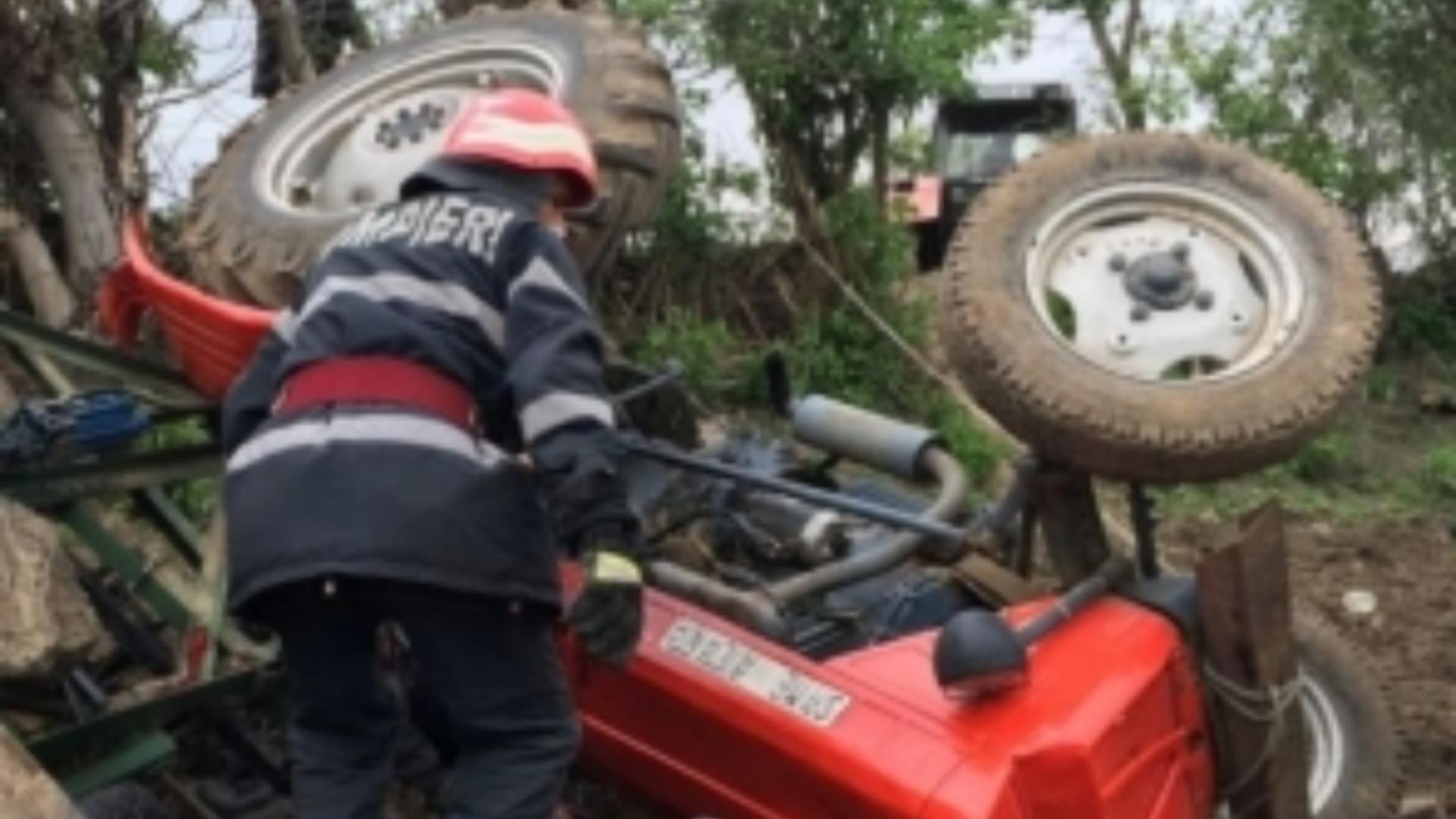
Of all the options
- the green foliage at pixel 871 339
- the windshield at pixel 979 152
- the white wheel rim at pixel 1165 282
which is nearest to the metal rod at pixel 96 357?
the white wheel rim at pixel 1165 282

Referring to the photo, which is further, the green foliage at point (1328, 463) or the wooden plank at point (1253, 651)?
the green foliage at point (1328, 463)

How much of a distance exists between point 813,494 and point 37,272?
3596 millimetres

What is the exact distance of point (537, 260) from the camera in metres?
3.33

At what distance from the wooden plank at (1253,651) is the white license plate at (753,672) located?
28.3 inches

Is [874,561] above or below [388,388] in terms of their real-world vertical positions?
below

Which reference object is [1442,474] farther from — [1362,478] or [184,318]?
[184,318]

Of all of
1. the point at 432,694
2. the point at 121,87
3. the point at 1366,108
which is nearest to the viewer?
the point at 432,694

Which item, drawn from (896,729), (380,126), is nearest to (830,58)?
(380,126)

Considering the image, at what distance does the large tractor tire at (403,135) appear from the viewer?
4738mm

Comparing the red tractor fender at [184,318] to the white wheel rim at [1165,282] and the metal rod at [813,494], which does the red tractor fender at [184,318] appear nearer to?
the metal rod at [813,494]

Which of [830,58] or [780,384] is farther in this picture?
[830,58]

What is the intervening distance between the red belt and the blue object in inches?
31.9

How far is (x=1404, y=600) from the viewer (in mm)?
6980

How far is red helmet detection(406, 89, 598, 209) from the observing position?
3488mm
